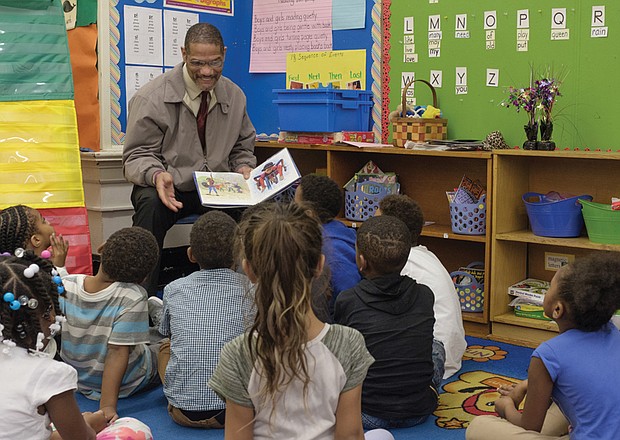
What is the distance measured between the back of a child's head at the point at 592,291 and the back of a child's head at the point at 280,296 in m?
0.72

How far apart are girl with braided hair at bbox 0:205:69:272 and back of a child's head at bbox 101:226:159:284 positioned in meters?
0.25

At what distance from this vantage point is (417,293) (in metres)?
2.63

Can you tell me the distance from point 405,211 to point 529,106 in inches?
37.6

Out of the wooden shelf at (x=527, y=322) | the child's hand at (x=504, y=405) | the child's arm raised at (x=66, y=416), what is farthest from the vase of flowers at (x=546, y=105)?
the child's arm raised at (x=66, y=416)

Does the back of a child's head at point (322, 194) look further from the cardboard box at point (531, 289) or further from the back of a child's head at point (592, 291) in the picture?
the back of a child's head at point (592, 291)

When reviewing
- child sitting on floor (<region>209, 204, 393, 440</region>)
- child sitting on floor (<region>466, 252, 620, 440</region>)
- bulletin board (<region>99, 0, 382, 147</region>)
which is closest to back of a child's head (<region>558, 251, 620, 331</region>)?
child sitting on floor (<region>466, 252, 620, 440</region>)

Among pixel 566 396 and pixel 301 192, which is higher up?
pixel 301 192

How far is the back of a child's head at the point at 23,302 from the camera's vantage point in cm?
171

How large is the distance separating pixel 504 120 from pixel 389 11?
35.2 inches

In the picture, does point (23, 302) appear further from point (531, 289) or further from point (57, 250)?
point (531, 289)

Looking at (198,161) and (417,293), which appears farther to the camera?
(198,161)

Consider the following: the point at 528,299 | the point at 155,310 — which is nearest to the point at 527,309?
the point at 528,299

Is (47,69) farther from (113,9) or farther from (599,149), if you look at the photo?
(599,149)

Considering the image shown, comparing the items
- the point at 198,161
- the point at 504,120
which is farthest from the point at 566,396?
the point at 198,161
